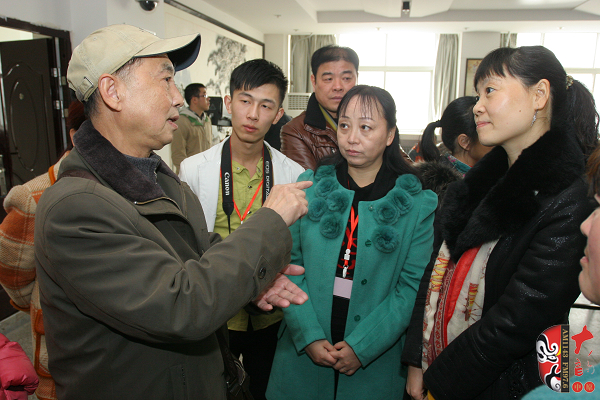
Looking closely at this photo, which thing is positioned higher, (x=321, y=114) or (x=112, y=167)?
(x=321, y=114)

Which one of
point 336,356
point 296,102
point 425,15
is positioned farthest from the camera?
point 296,102

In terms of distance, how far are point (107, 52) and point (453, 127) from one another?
5.40 feet

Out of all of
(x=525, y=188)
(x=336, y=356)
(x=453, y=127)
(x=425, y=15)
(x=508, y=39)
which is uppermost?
(x=425, y=15)

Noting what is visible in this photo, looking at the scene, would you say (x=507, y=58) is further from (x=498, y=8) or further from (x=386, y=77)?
(x=386, y=77)

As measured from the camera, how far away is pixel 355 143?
5.16 feet

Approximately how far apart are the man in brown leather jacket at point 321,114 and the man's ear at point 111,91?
3.86 ft

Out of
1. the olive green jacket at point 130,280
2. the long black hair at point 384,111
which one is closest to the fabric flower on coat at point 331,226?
the long black hair at point 384,111

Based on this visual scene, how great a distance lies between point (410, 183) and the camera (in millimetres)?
1530

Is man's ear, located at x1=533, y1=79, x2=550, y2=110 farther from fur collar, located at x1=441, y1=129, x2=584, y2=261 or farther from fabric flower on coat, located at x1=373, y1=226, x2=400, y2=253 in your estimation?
fabric flower on coat, located at x1=373, y1=226, x2=400, y2=253

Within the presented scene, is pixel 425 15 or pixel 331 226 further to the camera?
pixel 425 15

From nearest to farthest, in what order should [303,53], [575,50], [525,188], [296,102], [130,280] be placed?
[130,280]
[525,188]
[296,102]
[575,50]
[303,53]

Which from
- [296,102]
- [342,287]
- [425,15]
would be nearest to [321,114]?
[342,287]

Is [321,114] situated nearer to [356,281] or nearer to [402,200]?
[402,200]

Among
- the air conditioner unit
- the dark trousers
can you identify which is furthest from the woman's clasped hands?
the air conditioner unit
